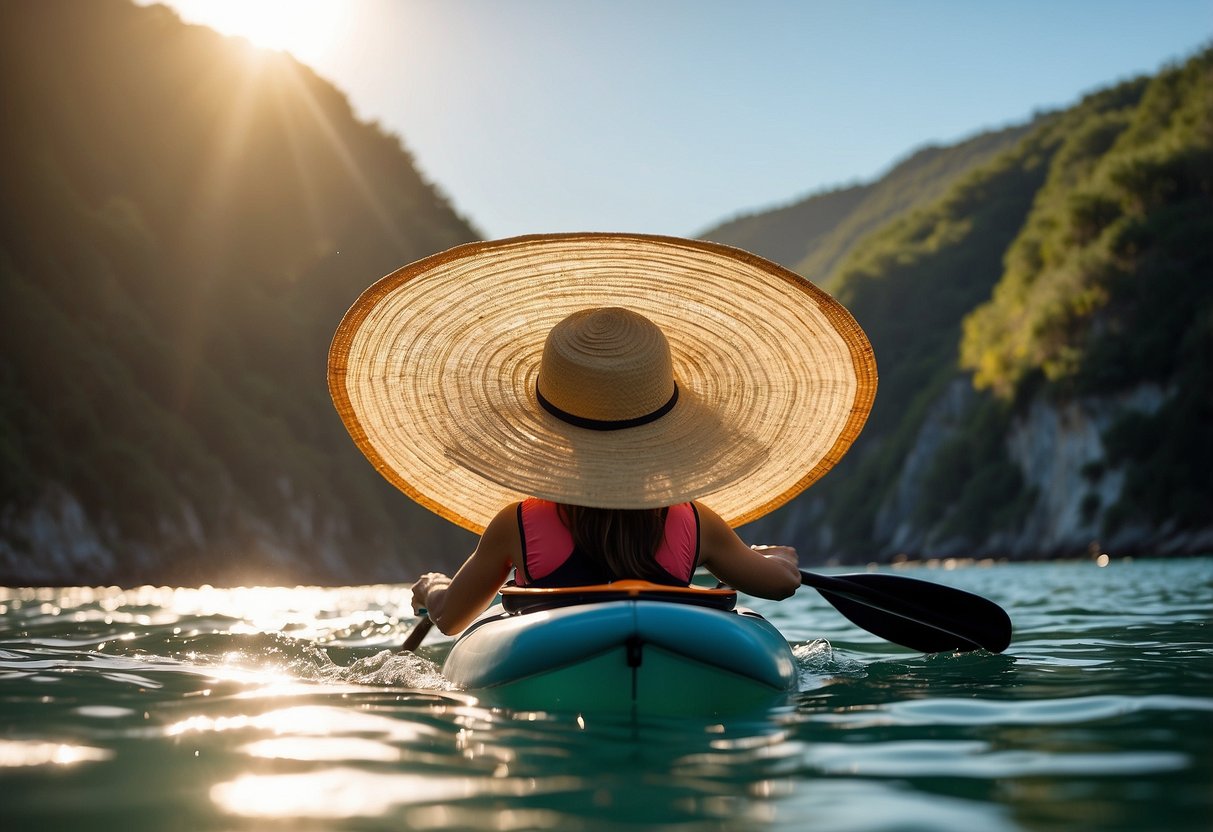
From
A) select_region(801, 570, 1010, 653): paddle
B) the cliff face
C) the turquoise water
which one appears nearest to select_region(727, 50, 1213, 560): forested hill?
the cliff face

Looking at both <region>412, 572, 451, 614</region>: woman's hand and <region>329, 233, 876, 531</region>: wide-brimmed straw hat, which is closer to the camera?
<region>329, 233, 876, 531</region>: wide-brimmed straw hat

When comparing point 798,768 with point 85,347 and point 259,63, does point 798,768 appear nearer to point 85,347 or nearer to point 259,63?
point 85,347

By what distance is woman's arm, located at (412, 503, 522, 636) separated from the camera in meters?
4.68

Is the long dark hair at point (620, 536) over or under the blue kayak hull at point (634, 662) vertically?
over

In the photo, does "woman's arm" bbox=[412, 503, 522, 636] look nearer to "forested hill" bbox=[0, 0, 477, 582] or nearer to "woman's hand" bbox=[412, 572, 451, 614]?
"woman's hand" bbox=[412, 572, 451, 614]

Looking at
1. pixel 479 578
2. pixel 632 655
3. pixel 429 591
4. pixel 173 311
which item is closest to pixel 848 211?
pixel 173 311

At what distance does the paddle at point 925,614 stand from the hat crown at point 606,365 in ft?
6.13

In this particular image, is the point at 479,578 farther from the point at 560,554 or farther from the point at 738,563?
the point at 738,563

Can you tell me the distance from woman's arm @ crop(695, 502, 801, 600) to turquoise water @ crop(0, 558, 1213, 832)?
18.0 inches

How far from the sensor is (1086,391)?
4250 cm

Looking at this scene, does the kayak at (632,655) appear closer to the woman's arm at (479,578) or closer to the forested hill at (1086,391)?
the woman's arm at (479,578)

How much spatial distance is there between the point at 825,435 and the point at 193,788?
11.2 ft

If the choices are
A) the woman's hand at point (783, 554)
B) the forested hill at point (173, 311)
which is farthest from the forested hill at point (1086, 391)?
the woman's hand at point (783, 554)

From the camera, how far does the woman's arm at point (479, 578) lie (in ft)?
15.4
